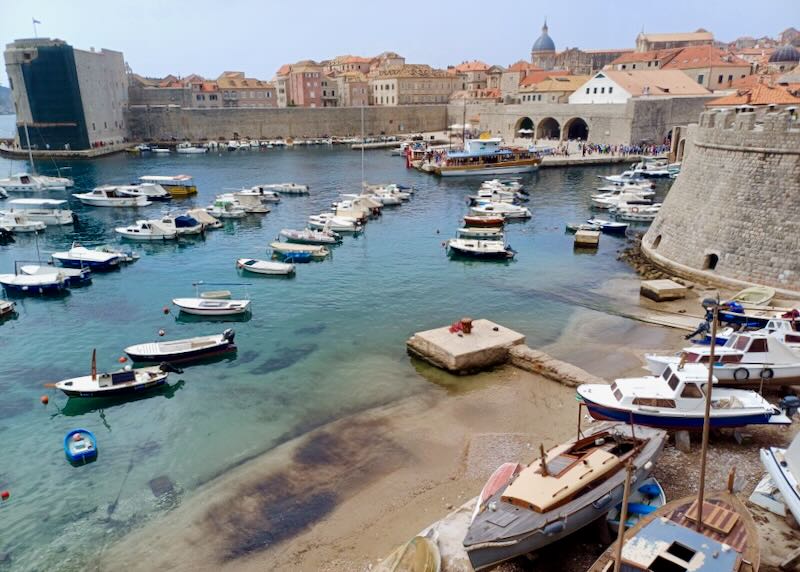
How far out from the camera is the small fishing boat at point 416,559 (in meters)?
9.43

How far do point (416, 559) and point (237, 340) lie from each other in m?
14.9

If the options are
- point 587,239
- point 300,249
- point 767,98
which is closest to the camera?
point 300,249

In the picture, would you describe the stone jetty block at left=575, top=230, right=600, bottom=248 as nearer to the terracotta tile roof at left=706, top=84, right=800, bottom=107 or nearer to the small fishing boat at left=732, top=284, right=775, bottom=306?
the small fishing boat at left=732, top=284, right=775, bottom=306

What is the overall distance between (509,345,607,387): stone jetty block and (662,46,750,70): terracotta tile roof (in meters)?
84.3

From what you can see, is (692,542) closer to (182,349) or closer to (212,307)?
(182,349)

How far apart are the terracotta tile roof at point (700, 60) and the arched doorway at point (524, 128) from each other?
24.6m

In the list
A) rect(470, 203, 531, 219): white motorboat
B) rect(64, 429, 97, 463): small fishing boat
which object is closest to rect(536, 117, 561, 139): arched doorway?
rect(470, 203, 531, 219): white motorboat

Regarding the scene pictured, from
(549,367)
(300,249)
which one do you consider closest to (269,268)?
(300,249)

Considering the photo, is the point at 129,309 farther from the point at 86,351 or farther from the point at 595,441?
the point at 595,441

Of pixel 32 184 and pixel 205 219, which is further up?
pixel 32 184

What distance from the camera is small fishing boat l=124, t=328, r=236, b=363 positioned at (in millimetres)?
20484

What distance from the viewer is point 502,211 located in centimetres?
4412

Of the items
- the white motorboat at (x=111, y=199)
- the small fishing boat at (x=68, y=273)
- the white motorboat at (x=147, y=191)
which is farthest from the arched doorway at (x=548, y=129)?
the small fishing boat at (x=68, y=273)

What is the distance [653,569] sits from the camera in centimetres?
803
